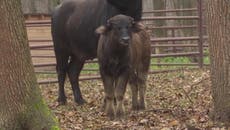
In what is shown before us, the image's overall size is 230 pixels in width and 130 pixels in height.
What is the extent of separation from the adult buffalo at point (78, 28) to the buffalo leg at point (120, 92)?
55.2 inches

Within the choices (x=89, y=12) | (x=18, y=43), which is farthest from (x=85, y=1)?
(x=18, y=43)

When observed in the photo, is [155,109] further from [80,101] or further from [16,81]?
[16,81]

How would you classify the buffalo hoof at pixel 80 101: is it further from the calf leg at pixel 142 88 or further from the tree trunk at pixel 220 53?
the tree trunk at pixel 220 53

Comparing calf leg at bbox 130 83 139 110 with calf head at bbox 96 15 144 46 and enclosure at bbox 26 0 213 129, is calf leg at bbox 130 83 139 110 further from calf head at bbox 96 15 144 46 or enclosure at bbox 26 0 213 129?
calf head at bbox 96 15 144 46

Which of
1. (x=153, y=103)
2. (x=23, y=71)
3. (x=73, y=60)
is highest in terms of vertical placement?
(x=23, y=71)

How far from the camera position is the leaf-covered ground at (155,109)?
773 cm

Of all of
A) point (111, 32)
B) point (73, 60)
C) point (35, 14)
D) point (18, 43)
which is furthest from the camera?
point (35, 14)

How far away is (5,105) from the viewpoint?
6566mm

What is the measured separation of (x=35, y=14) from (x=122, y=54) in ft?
42.9

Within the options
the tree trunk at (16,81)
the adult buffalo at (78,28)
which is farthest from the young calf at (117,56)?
the tree trunk at (16,81)

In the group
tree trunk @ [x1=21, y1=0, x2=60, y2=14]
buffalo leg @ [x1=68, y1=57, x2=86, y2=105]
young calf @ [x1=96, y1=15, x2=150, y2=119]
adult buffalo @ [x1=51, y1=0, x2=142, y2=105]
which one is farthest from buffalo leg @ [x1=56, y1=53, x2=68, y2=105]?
tree trunk @ [x1=21, y1=0, x2=60, y2=14]

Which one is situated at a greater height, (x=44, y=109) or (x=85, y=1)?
(x=85, y=1)

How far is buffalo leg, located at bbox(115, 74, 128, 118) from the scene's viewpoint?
27.3ft

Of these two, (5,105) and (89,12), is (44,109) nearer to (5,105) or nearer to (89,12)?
(5,105)
